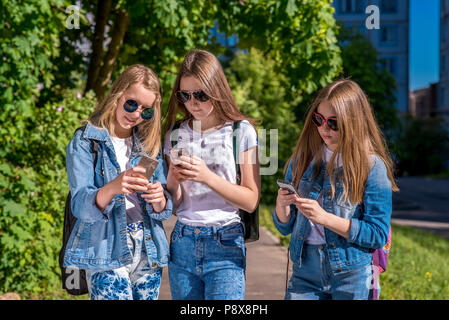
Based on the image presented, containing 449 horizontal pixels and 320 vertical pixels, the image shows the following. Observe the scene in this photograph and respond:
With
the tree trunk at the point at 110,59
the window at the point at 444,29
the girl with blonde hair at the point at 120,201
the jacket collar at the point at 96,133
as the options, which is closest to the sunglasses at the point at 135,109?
the girl with blonde hair at the point at 120,201

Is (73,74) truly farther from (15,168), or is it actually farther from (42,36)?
(15,168)

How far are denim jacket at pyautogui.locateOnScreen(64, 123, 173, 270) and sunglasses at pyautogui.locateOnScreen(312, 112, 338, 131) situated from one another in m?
→ 0.71

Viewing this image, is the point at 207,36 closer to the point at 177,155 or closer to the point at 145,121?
the point at 145,121

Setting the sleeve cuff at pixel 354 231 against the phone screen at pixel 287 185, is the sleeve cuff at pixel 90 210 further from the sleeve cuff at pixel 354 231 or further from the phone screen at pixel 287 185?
the sleeve cuff at pixel 354 231

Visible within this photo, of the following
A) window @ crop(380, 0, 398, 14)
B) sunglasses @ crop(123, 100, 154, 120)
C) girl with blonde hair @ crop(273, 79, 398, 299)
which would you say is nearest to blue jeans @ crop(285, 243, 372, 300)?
girl with blonde hair @ crop(273, 79, 398, 299)

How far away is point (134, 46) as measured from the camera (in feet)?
25.0

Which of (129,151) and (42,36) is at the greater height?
(42,36)

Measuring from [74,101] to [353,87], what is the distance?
14.5 feet

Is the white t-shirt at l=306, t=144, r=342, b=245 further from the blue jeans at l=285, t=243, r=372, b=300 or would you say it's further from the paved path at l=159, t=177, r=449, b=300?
the paved path at l=159, t=177, r=449, b=300

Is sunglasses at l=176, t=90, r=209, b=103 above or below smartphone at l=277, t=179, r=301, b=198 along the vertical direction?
above

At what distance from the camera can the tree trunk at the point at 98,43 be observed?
276 inches

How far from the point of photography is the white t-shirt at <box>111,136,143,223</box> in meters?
2.34

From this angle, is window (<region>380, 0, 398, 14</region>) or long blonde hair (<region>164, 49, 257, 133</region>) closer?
long blonde hair (<region>164, 49, 257, 133</region>)

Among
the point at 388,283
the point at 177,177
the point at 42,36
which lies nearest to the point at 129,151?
the point at 177,177
